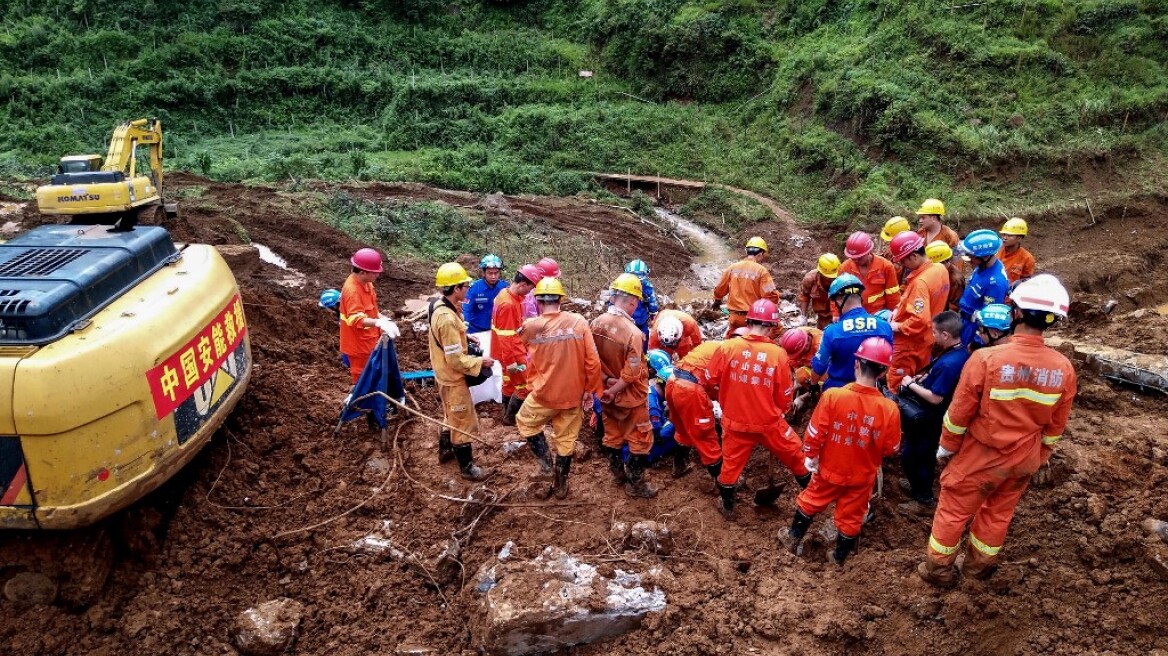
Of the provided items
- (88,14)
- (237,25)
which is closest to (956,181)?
(237,25)

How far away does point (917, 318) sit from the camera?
5453 millimetres

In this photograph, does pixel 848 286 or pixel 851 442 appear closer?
pixel 851 442

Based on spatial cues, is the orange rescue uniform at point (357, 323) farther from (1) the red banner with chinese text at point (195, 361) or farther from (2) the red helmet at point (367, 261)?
(1) the red banner with chinese text at point (195, 361)

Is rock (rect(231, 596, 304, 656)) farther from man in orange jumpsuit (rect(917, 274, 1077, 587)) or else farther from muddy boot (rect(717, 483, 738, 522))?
man in orange jumpsuit (rect(917, 274, 1077, 587))

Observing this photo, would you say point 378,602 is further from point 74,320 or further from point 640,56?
point 640,56

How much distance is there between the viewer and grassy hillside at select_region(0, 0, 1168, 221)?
14.0 m

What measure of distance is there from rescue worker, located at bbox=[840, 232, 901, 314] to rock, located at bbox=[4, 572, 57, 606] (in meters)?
6.28

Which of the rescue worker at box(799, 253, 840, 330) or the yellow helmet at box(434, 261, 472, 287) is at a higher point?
the yellow helmet at box(434, 261, 472, 287)

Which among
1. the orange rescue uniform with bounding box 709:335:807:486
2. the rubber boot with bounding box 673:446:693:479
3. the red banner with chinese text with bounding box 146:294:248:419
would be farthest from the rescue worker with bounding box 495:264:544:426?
the red banner with chinese text with bounding box 146:294:248:419

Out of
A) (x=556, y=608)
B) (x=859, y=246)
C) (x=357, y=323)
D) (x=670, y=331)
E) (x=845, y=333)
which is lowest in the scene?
(x=556, y=608)

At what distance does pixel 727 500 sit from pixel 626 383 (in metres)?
1.13

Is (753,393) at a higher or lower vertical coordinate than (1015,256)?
lower

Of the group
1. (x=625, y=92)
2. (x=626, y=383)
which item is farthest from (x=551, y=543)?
(x=625, y=92)

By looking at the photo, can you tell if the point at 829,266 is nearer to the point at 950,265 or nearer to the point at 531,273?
the point at 950,265
